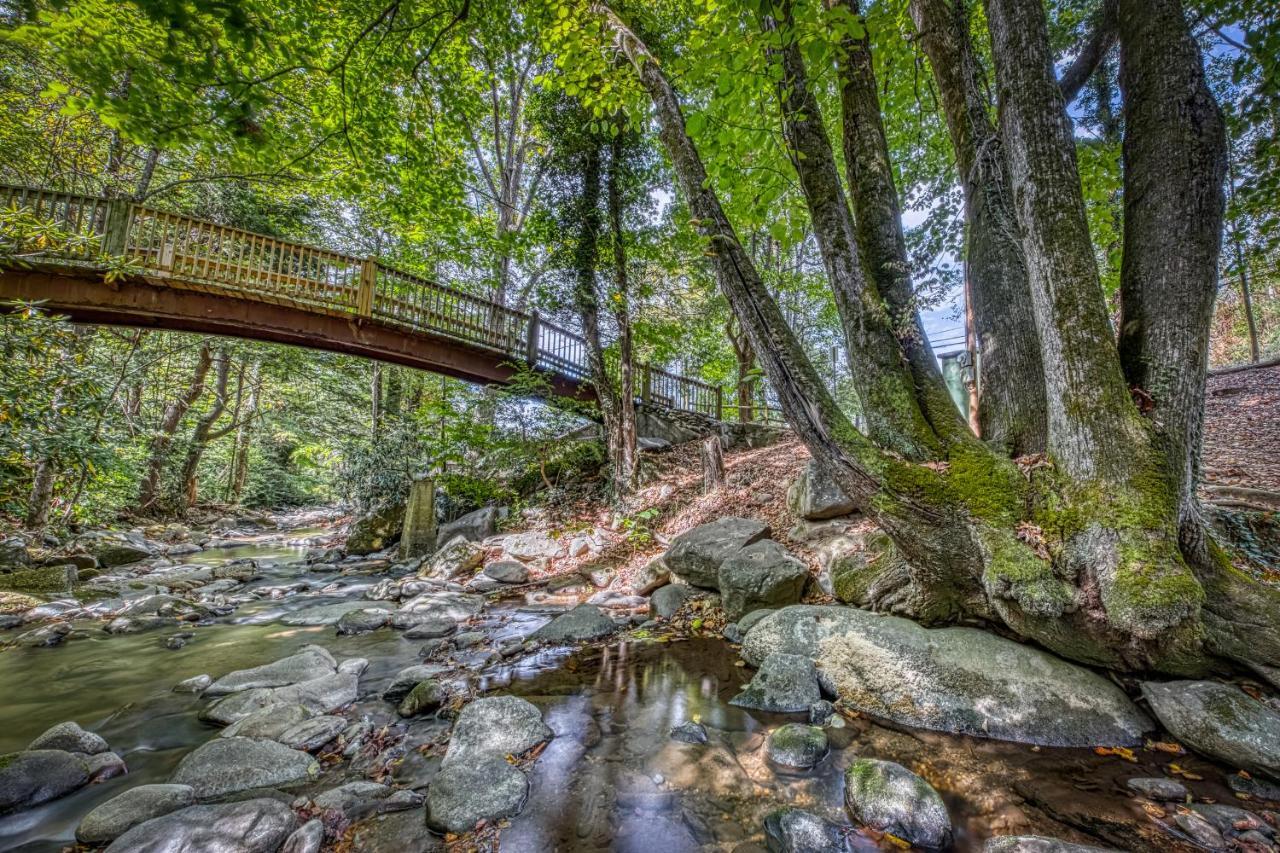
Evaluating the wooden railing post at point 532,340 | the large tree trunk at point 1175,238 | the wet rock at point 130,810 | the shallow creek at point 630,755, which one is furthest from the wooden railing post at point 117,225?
the large tree trunk at point 1175,238

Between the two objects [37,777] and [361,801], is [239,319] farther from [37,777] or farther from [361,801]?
[361,801]

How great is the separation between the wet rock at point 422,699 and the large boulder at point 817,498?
396 centimetres

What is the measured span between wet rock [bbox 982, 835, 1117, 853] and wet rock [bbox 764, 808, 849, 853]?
0.55 meters

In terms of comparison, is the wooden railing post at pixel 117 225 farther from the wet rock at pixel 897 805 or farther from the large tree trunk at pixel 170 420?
the wet rock at pixel 897 805

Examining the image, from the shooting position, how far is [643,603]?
200 inches

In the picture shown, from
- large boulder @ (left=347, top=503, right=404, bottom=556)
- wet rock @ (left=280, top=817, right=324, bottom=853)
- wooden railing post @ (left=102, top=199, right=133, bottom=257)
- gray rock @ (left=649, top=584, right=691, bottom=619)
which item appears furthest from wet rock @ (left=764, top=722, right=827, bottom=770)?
wooden railing post @ (left=102, top=199, right=133, bottom=257)

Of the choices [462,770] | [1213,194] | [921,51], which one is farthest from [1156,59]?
[462,770]

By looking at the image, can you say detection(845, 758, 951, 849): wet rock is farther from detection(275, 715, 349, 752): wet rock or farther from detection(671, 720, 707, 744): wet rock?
detection(275, 715, 349, 752): wet rock

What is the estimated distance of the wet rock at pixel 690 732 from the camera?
8.30 ft

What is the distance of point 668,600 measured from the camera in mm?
4773

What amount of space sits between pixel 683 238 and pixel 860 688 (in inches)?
304

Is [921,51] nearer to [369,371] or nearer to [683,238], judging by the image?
[683,238]

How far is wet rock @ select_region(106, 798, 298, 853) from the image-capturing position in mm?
1724

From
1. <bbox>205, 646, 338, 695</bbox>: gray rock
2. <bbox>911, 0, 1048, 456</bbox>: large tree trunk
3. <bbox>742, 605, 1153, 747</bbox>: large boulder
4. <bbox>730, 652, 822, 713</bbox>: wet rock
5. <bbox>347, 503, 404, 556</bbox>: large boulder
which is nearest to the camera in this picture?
<bbox>742, 605, 1153, 747</bbox>: large boulder
